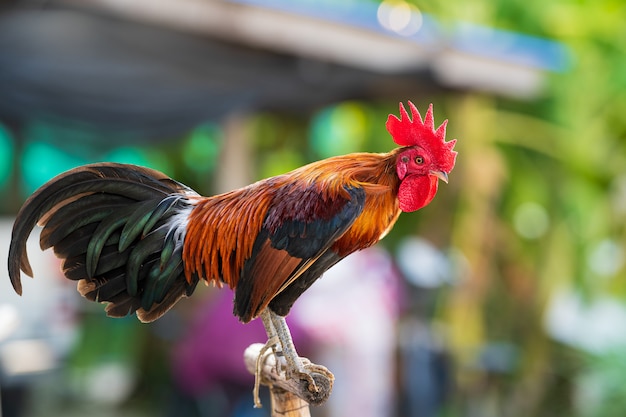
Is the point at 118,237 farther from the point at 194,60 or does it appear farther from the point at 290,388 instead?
the point at 194,60

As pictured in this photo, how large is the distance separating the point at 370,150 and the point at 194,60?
6.07 feet

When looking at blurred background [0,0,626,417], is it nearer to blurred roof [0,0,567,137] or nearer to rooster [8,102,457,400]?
blurred roof [0,0,567,137]

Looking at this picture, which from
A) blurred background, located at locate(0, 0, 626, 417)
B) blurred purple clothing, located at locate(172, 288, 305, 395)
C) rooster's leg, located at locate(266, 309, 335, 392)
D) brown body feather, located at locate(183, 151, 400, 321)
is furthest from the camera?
blurred background, located at locate(0, 0, 626, 417)

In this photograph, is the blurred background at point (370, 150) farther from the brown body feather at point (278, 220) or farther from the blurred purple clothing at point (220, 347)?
the brown body feather at point (278, 220)

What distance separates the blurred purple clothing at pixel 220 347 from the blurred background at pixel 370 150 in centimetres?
1

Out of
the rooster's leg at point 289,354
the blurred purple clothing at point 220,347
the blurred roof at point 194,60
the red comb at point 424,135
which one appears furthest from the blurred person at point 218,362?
the red comb at point 424,135

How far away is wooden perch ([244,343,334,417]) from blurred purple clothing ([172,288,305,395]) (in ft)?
5.46

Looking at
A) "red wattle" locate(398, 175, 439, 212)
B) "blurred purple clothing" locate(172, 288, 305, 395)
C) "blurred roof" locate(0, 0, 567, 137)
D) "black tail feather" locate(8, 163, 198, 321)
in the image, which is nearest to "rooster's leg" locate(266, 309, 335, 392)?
"black tail feather" locate(8, 163, 198, 321)

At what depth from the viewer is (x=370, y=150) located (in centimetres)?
530

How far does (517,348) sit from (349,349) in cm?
225

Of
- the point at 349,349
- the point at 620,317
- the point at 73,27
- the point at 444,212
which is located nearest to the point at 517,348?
the point at 620,317

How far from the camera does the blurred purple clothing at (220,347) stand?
137 inches

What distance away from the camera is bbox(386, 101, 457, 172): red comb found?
1.40 meters

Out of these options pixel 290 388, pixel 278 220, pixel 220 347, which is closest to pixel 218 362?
pixel 220 347
